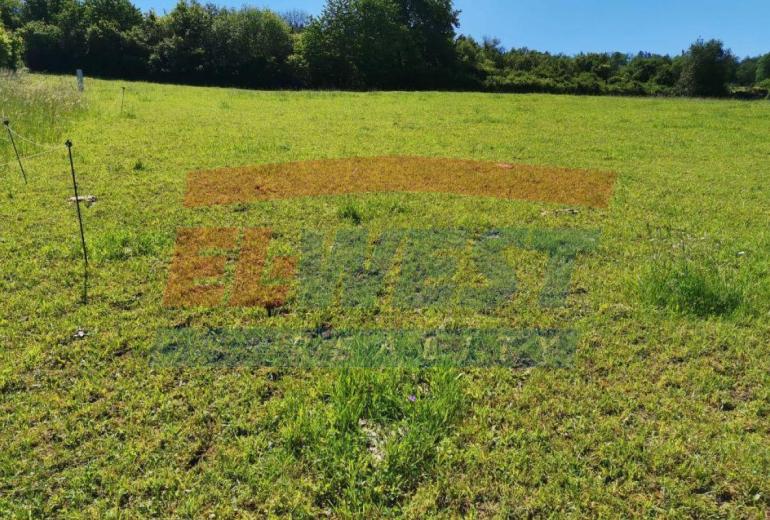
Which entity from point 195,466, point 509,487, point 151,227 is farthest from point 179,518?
point 151,227

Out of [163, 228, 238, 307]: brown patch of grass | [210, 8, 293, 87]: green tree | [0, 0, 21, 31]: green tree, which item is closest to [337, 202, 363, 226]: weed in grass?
[163, 228, 238, 307]: brown patch of grass

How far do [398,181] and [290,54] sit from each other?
1534 inches

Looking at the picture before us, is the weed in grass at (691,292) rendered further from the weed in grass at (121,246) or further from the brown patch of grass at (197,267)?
the weed in grass at (121,246)

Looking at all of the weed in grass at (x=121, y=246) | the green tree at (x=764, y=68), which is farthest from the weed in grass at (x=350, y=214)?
the green tree at (x=764, y=68)

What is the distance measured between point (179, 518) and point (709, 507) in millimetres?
2641

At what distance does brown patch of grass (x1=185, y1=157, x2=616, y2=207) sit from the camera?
7.71 metres

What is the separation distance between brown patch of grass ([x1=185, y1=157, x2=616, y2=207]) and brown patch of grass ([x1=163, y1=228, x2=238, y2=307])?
132cm

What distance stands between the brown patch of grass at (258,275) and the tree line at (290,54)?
1309 inches

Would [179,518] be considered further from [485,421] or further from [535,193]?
[535,193]

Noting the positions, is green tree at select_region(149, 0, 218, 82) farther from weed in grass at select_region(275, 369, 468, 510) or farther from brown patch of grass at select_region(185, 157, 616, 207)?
weed in grass at select_region(275, 369, 468, 510)

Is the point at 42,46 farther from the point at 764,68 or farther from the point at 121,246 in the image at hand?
the point at 764,68

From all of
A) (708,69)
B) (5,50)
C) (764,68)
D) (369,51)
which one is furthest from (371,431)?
(764,68)

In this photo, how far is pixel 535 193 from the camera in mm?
8023

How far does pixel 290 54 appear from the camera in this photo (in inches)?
1679
